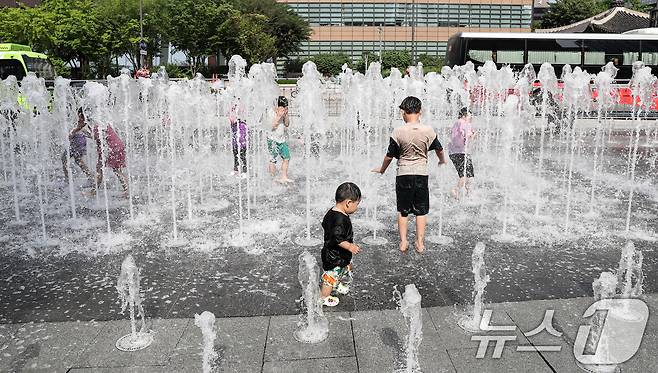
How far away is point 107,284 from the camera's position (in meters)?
4.67

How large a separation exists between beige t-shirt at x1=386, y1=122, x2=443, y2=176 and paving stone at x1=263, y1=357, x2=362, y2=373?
91.6 inches

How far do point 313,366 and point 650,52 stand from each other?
75.5 ft

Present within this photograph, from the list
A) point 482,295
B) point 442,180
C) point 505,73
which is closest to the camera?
point 482,295

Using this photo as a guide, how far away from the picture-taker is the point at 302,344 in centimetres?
353

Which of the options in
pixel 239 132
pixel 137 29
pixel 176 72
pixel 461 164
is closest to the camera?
pixel 461 164

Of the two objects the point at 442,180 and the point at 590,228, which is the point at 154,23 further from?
the point at 590,228

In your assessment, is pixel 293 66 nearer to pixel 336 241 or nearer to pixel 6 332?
pixel 336 241

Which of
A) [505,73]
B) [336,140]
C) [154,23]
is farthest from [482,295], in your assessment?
[154,23]

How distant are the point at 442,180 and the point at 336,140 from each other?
20.9ft

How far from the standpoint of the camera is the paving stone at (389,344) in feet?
10.7

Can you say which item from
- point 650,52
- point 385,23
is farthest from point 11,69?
point 385,23

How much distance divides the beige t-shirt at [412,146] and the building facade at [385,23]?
61537 mm

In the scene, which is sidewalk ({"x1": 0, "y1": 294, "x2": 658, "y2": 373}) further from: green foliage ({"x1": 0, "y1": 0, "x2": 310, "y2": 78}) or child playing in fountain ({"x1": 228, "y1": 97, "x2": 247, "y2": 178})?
green foliage ({"x1": 0, "y1": 0, "x2": 310, "y2": 78})

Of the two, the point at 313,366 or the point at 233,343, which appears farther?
the point at 233,343
